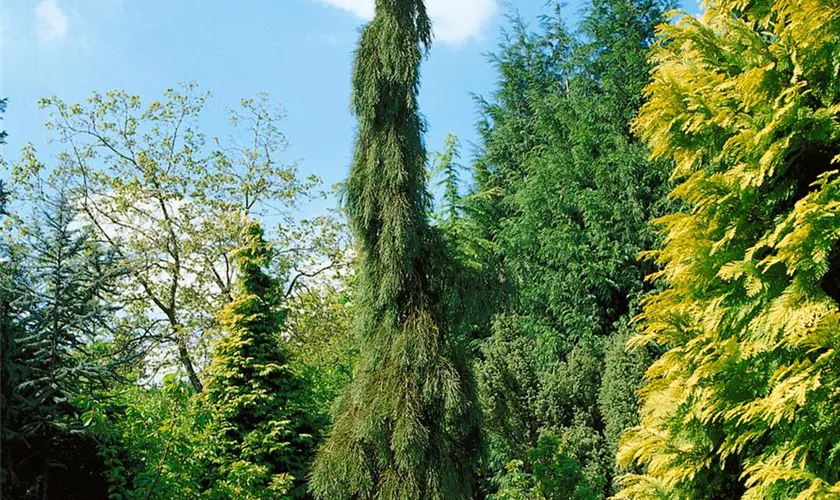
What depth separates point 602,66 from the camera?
1145 centimetres

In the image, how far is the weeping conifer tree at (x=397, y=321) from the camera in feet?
20.6

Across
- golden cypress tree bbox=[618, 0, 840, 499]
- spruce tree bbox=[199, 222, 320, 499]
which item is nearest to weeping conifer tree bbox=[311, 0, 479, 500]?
spruce tree bbox=[199, 222, 320, 499]

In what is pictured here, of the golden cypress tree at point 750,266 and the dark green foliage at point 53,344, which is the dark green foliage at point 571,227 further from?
the dark green foliage at point 53,344

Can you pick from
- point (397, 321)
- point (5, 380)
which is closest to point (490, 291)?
point (397, 321)

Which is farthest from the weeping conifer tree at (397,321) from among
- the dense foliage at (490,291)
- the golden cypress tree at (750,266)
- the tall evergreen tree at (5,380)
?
the tall evergreen tree at (5,380)

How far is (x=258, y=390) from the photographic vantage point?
856cm

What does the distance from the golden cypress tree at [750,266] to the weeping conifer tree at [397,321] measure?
238 cm

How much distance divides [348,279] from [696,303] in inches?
422

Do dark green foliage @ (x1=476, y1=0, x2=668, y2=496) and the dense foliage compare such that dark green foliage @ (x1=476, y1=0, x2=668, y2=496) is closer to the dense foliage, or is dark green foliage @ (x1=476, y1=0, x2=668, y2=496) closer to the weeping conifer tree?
the dense foliage

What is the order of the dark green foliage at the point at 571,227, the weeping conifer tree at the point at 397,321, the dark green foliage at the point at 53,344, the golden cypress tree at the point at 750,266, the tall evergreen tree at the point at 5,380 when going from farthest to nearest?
the dark green foliage at the point at 571,227, the dark green foliage at the point at 53,344, the weeping conifer tree at the point at 397,321, the tall evergreen tree at the point at 5,380, the golden cypress tree at the point at 750,266

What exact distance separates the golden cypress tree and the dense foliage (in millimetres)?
16

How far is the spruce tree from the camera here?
27.3 feet

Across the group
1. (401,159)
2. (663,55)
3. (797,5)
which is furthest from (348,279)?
(797,5)

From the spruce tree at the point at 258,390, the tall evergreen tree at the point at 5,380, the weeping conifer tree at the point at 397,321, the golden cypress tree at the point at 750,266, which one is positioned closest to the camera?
the golden cypress tree at the point at 750,266
